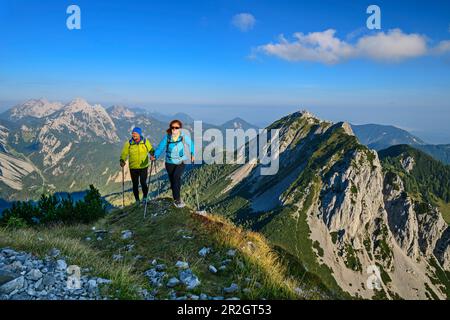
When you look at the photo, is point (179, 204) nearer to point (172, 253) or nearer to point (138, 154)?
point (138, 154)

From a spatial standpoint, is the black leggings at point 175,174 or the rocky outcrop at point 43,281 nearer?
the rocky outcrop at point 43,281

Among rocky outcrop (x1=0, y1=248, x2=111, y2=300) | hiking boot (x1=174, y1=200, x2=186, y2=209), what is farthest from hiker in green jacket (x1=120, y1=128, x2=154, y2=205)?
rocky outcrop (x1=0, y1=248, x2=111, y2=300)

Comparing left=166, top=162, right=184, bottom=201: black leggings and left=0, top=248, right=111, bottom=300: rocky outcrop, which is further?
left=166, top=162, right=184, bottom=201: black leggings

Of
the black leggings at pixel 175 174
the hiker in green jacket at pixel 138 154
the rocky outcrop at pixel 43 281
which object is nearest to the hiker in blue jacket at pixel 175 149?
the black leggings at pixel 175 174

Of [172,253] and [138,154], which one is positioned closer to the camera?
[172,253]

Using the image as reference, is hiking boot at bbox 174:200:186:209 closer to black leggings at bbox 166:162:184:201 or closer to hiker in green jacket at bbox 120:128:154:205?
black leggings at bbox 166:162:184:201

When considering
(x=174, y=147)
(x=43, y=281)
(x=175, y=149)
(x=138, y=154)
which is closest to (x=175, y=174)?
(x=175, y=149)

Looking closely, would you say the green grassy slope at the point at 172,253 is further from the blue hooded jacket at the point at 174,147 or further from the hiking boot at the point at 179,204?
the blue hooded jacket at the point at 174,147

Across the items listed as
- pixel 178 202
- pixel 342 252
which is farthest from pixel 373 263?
pixel 178 202

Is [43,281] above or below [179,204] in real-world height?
above

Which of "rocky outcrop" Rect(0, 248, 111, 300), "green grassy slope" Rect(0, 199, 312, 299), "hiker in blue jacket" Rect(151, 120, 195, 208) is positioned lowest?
"green grassy slope" Rect(0, 199, 312, 299)

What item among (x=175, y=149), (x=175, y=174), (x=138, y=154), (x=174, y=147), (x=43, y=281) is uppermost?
(x=174, y=147)

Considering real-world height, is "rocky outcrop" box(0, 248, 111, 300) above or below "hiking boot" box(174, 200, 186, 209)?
above

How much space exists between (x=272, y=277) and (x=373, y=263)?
675ft
